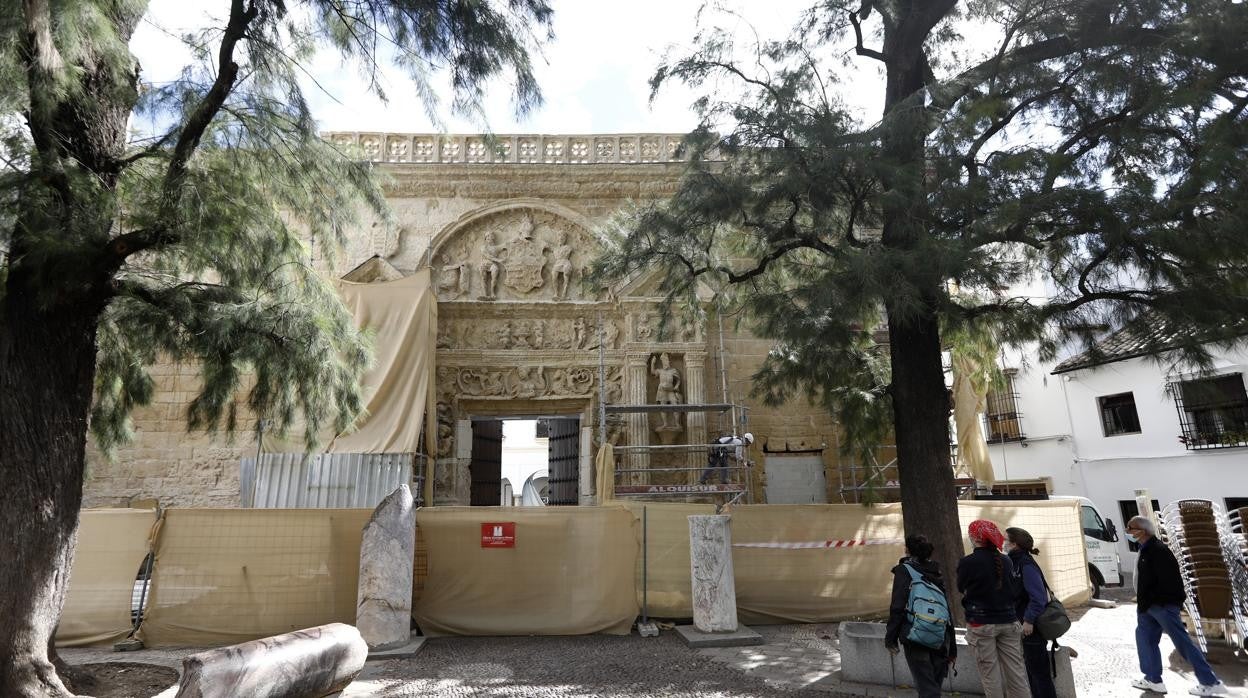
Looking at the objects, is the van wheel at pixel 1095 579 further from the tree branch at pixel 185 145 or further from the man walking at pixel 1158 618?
the tree branch at pixel 185 145

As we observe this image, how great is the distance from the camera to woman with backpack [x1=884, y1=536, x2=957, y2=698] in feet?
13.1

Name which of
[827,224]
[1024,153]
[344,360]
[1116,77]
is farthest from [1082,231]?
[344,360]

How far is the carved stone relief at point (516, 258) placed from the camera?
12906 millimetres

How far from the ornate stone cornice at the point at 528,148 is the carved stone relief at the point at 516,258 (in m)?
1.18

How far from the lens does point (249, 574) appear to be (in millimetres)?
7191

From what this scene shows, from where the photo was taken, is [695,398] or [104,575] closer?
[104,575]

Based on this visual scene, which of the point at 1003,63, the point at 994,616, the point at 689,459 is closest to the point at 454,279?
the point at 689,459

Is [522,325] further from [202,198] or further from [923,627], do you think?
[923,627]

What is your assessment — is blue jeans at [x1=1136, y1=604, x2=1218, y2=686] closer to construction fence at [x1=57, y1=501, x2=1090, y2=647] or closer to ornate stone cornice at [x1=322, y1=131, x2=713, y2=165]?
construction fence at [x1=57, y1=501, x2=1090, y2=647]

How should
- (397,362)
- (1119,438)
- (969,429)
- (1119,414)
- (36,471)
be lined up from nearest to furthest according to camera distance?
(36,471)
(397,362)
(969,429)
(1119,438)
(1119,414)

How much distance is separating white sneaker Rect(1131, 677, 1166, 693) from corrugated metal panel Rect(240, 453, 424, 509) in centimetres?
903

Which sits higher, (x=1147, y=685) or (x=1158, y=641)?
(x=1158, y=641)

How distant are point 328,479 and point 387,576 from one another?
187 inches

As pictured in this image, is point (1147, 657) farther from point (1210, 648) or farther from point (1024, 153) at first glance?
point (1024, 153)
